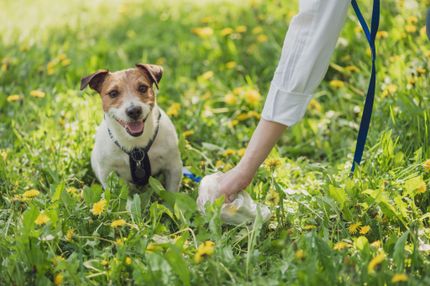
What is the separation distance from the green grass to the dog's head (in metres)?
0.35

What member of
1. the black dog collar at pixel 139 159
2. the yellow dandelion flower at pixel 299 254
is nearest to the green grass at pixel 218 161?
the yellow dandelion flower at pixel 299 254

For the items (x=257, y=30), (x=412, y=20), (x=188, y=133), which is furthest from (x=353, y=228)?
(x=257, y=30)

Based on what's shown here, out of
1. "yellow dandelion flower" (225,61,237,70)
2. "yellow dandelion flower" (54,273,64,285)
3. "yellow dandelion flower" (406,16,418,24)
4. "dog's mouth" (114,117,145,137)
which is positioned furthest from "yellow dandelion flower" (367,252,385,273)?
"yellow dandelion flower" (225,61,237,70)

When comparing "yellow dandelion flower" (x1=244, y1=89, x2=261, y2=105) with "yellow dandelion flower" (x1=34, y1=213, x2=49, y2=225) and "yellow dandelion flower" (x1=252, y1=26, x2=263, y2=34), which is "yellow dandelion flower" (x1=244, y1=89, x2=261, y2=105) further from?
"yellow dandelion flower" (x1=34, y1=213, x2=49, y2=225)

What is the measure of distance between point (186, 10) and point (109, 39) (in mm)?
982

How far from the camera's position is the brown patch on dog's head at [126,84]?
10.3 ft

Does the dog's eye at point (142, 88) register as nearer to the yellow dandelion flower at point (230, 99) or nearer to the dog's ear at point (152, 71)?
the dog's ear at point (152, 71)

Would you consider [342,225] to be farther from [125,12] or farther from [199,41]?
[125,12]

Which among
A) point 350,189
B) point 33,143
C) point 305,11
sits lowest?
point 33,143

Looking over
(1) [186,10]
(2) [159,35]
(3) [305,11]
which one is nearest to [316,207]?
(3) [305,11]

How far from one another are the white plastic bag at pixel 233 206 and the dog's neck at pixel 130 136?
0.51 m

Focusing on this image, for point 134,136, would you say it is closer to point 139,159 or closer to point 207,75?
point 139,159

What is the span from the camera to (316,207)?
2.95 metres

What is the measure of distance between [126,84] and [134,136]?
276 millimetres
